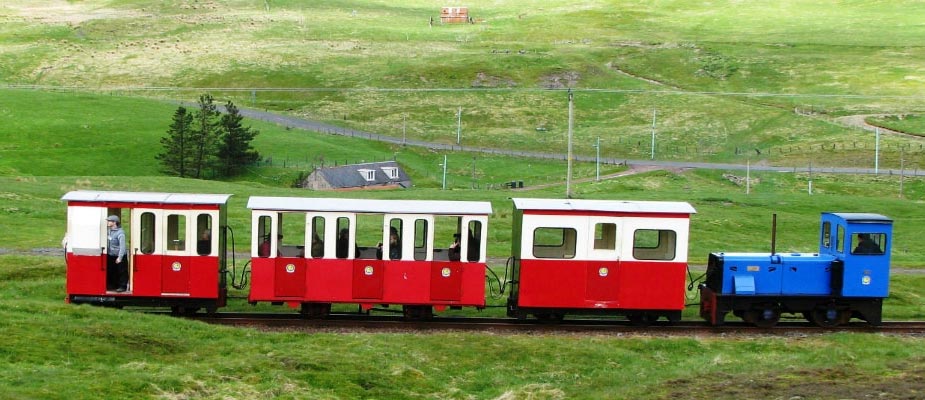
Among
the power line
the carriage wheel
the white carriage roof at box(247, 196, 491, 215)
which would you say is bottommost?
the carriage wheel

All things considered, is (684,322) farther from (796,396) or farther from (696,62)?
(696,62)

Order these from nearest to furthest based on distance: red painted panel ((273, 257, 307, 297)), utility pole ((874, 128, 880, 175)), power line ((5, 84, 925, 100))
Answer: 1. red painted panel ((273, 257, 307, 297))
2. utility pole ((874, 128, 880, 175))
3. power line ((5, 84, 925, 100))

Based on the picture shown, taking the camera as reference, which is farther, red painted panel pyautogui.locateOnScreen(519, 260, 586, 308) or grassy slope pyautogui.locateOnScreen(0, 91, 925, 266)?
grassy slope pyautogui.locateOnScreen(0, 91, 925, 266)

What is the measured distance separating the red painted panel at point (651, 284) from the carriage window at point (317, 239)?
27.7 ft

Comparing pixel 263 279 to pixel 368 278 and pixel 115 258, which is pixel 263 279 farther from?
pixel 115 258

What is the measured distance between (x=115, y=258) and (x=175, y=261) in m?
1.65

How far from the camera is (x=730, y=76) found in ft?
506

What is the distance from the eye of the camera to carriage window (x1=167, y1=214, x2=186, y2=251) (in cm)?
2778

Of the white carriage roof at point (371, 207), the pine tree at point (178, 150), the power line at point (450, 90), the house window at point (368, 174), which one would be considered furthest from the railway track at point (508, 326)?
the power line at point (450, 90)

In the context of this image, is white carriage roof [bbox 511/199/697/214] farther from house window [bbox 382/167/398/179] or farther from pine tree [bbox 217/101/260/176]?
pine tree [bbox 217/101/260/176]

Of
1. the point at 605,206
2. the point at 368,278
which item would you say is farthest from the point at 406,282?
the point at 605,206

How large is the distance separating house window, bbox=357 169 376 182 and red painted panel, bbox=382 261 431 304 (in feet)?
212

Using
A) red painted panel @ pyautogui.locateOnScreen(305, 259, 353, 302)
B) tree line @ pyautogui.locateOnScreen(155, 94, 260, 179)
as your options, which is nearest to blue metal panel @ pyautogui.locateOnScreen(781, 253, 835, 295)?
red painted panel @ pyautogui.locateOnScreen(305, 259, 353, 302)

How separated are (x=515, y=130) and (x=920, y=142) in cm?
4619
